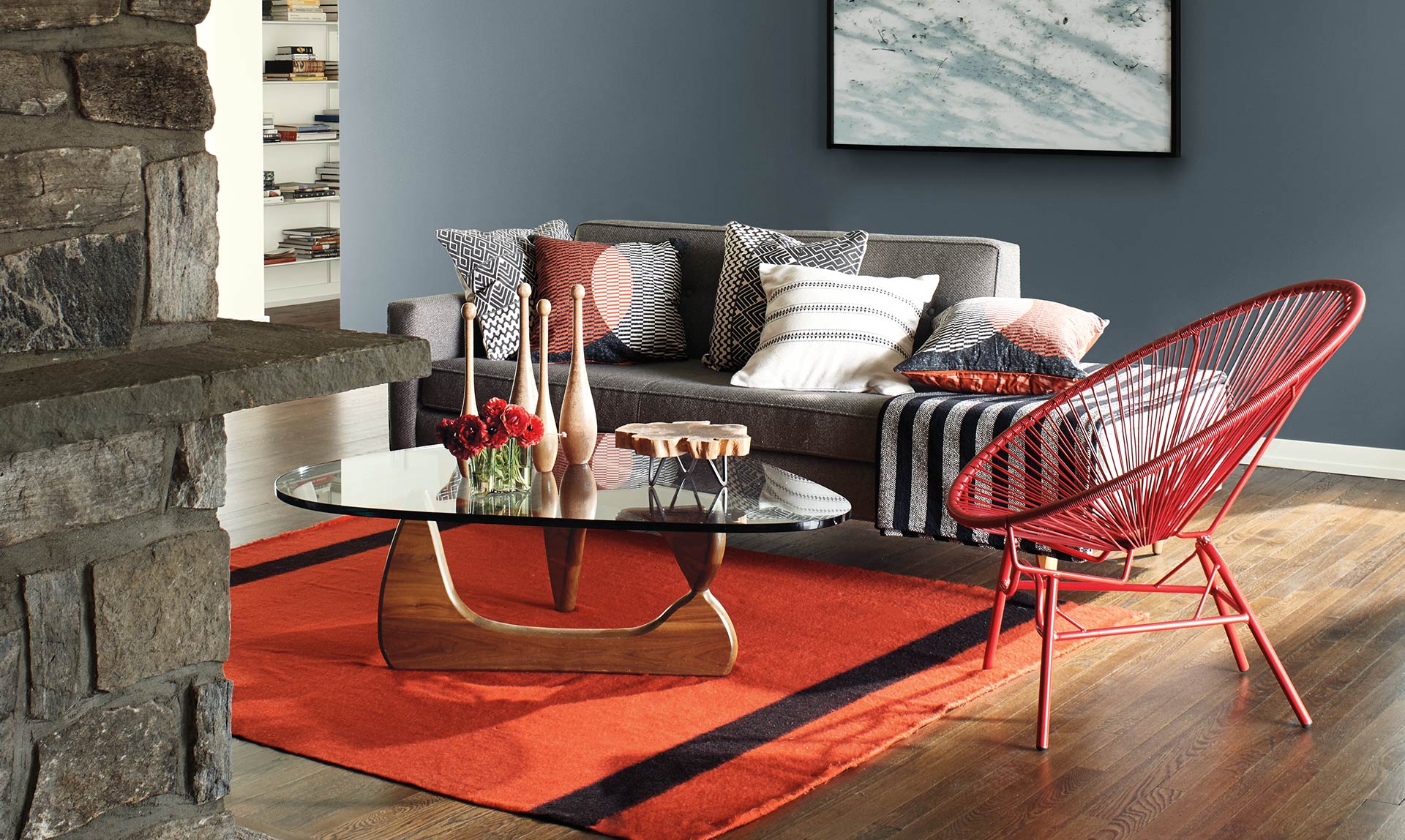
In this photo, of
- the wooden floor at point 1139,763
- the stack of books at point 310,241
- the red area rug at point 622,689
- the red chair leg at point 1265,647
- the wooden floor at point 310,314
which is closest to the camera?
the wooden floor at point 1139,763

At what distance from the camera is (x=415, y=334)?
4.55 metres

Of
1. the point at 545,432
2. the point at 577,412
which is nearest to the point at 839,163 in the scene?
the point at 577,412

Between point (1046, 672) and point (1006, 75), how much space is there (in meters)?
3.36

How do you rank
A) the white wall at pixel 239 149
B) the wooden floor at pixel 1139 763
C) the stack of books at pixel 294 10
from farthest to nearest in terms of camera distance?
the stack of books at pixel 294 10 < the white wall at pixel 239 149 < the wooden floor at pixel 1139 763

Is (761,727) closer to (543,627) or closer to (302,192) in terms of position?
(543,627)

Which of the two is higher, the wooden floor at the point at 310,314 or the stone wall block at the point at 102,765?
the wooden floor at the point at 310,314

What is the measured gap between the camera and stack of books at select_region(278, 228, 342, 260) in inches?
376

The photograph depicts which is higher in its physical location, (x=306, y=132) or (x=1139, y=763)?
(x=306, y=132)

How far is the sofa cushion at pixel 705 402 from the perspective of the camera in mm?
3881

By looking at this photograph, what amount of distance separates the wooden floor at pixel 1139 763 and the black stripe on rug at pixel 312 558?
1.10 meters

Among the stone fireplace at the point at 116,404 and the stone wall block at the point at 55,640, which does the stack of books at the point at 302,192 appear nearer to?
the stone fireplace at the point at 116,404

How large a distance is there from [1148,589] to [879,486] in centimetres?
110

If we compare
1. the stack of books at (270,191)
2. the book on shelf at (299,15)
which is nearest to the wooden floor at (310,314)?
the stack of books at (270,191)

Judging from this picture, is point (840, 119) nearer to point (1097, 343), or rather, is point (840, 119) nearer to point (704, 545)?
point (1097, 343)
